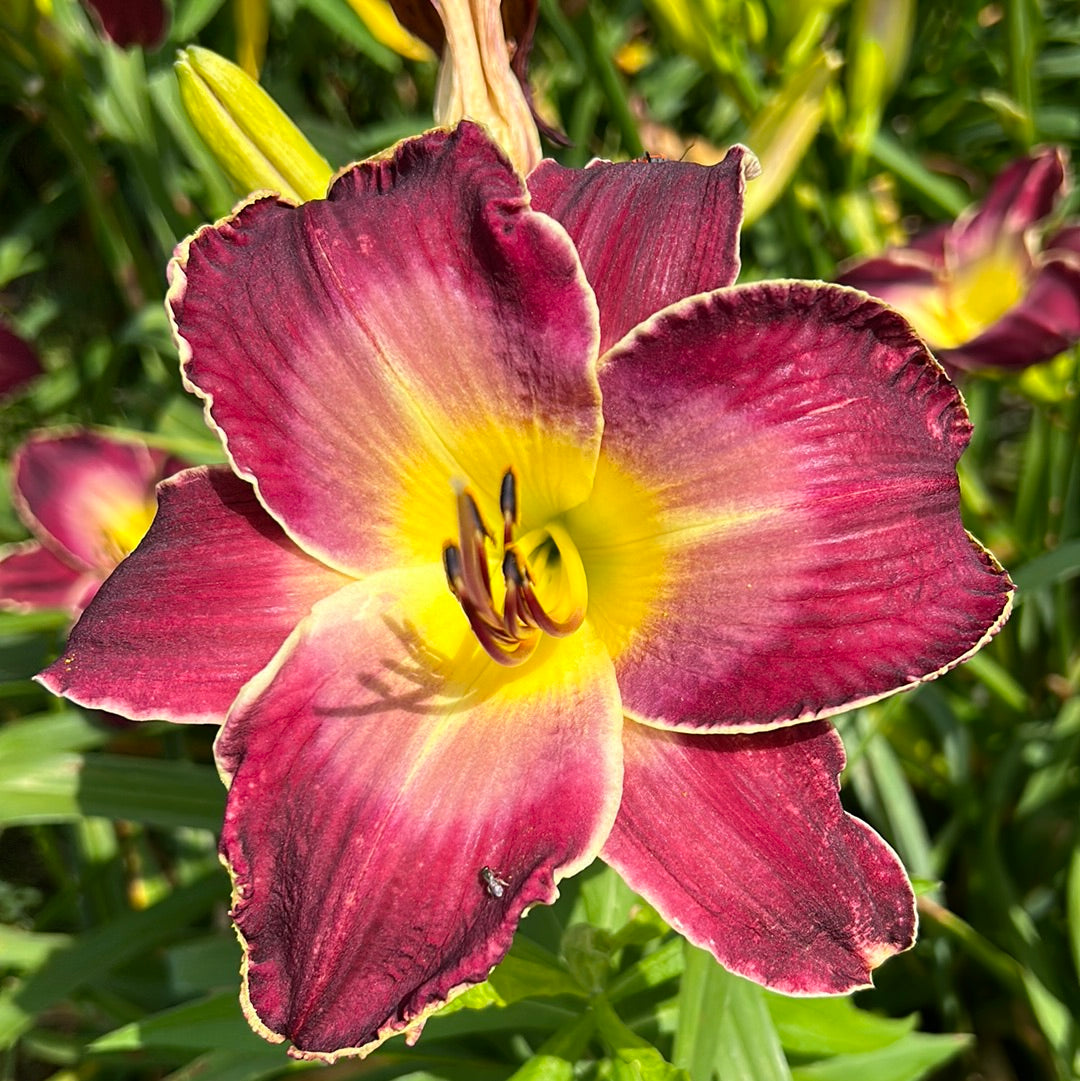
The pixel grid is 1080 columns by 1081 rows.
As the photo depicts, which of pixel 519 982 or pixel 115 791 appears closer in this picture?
pixel 519 982

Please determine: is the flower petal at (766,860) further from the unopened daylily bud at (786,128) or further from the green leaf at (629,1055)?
the unopened daylily bud at (786,128)

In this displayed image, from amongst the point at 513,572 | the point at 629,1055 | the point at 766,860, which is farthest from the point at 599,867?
the point at 513,572

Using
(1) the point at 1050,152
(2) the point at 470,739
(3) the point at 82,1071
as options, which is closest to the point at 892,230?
(1) the point at 1050,152

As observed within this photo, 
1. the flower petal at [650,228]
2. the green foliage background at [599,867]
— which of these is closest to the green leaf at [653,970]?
the green foliage background at [599,867]

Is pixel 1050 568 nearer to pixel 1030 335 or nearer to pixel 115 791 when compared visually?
pixel 1030 335

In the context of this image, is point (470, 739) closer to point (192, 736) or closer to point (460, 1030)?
point (460, 1030)
